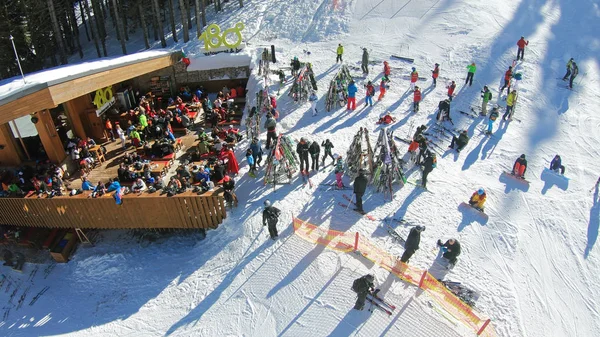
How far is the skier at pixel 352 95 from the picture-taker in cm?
1777

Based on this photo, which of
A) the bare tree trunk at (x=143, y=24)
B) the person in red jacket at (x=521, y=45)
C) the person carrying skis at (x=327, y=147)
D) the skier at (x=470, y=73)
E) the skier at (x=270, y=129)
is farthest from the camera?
the bare tree trunk at (x=143, y=24)

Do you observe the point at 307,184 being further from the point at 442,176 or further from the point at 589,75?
the point at 589,75

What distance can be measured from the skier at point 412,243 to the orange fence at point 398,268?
224 mm

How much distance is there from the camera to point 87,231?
14281mm

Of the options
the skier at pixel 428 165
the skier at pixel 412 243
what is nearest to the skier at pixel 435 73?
the skier at pixel 428 165

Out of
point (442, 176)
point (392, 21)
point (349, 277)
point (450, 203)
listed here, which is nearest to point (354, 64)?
point (392, 21)

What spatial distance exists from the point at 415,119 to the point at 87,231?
1357cm

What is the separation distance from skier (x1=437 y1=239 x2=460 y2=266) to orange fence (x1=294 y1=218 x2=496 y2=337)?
759 mm

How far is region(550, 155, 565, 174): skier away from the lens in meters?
14.2

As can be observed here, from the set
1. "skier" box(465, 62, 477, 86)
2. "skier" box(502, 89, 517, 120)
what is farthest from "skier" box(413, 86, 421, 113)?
"skier" box(502, 89, 517, 120)

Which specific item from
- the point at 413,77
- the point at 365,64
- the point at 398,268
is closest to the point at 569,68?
the point at 413,77

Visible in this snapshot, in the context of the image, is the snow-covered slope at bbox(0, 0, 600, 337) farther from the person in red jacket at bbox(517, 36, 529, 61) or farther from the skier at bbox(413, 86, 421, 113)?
the person in red jacket at bbox(517, 36, 529, 61)

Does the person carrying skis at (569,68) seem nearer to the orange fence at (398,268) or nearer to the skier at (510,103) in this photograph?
the skier at (510,103)

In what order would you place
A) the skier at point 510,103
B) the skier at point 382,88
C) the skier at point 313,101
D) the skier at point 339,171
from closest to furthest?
the skier at point 339,171 → the skier at point 510,103 → the skier at point 313,101 → the skier at point 382,88
